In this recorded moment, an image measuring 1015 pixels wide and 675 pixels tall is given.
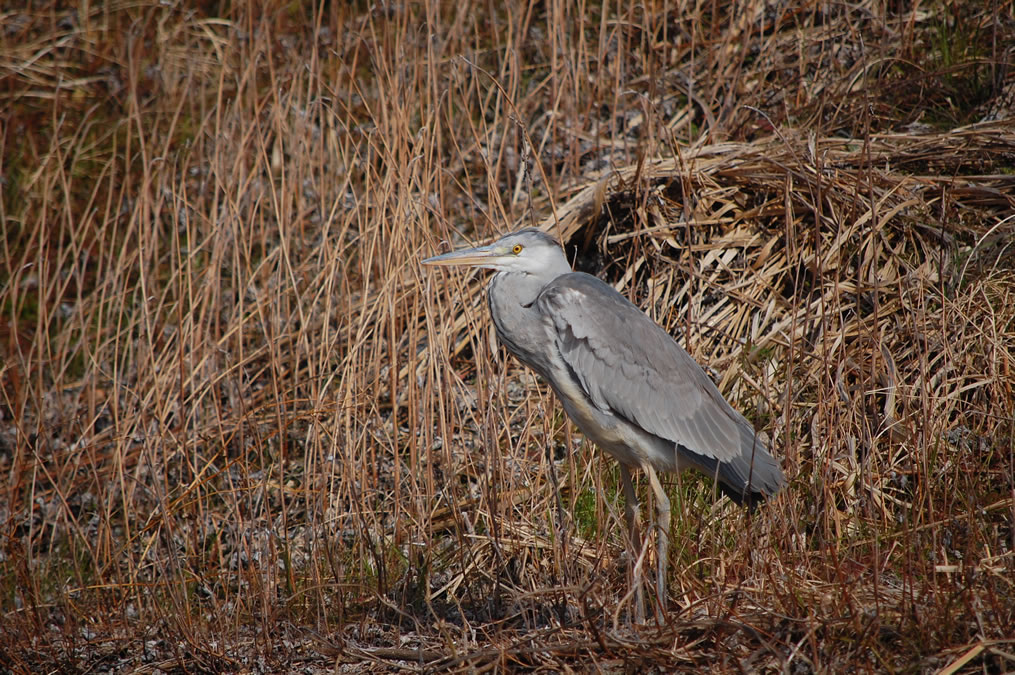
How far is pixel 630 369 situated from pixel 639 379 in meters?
0.05

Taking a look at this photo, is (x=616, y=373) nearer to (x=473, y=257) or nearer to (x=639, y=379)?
(x=639, y=379)

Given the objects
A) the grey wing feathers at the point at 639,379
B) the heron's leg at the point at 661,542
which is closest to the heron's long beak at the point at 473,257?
the grey wing feathers at the point at 639,379

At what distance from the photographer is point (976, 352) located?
12.3ft

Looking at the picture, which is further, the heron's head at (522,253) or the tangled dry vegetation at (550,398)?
the heron's head at (522,253)

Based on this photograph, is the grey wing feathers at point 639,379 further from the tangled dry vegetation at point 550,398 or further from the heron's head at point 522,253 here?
the tangled dry vegetation at point 550,398

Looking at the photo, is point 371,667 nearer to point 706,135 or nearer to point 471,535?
point 471,535

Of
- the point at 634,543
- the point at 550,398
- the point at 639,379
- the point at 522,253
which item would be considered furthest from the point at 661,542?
the point at 522,253

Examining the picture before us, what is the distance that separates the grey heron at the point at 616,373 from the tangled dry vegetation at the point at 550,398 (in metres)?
0.24

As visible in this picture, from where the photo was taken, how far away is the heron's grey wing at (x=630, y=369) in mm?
3227

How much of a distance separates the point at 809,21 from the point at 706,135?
1508 millimetres

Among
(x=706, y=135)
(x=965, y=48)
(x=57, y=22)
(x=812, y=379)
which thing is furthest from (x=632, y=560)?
(x=57, y=22)

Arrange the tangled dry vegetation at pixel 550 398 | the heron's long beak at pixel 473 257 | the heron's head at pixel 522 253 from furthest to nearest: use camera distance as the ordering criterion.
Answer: the heron's head at pixel 522 253
the heron's long beak at pixel 473 257
the tangled dry vegetation at pixel 550 398

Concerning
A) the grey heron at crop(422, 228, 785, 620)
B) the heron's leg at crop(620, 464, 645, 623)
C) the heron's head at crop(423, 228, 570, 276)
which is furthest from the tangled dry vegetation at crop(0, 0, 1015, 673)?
the heron's head at crop(423, 228, 570, 276)

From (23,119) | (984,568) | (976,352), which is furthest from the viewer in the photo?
(23,119)
